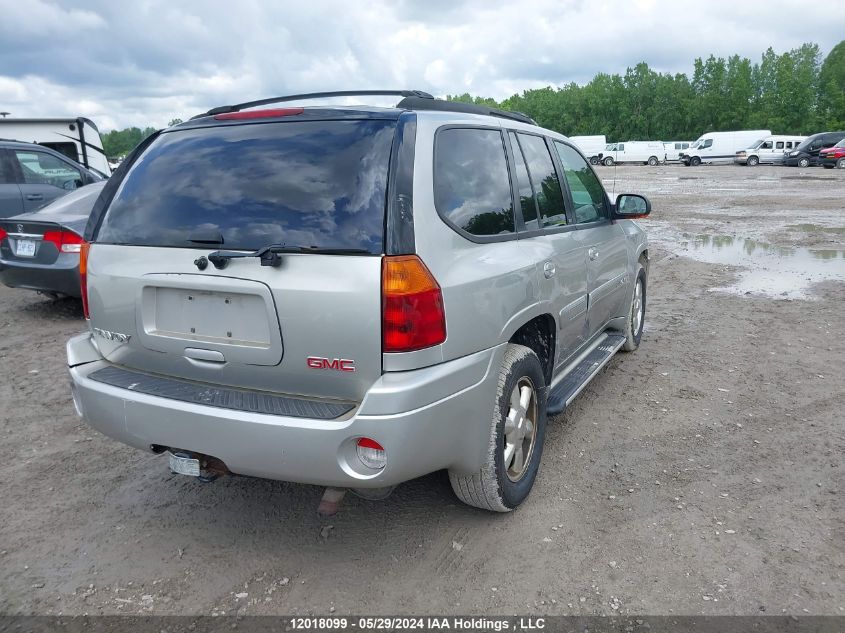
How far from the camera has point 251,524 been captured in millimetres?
3365

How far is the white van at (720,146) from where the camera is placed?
4978 centimetres

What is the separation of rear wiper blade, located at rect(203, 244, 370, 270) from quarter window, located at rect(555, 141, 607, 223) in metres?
2.15

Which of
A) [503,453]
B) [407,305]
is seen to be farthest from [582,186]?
[407,305]

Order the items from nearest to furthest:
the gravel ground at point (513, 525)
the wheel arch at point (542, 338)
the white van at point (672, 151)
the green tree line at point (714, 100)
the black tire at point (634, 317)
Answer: the gravel ground at point (513, 525) < the wheel arch at point (542, 338) < the black tire at point (634, 317) < the white van at point (672, 151) < the green tree line at point (714, 100)

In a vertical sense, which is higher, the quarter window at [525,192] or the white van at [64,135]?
the white van at [64,135]

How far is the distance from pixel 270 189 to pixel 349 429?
41.0 inches

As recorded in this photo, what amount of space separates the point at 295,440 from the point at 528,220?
5.80ft

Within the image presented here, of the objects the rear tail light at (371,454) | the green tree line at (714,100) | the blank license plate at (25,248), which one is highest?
the green tree line at (714,100)

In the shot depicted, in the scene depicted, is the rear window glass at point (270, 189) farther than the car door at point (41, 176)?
No

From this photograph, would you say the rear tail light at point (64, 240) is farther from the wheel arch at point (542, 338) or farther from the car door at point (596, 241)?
the wheel arch at point (542, 338)

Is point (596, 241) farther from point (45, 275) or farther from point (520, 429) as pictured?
point (45, 275)

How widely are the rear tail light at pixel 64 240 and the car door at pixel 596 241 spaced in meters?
5.27

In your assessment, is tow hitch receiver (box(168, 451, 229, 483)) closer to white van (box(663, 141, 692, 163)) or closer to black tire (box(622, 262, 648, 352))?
black tire (box(622, 262, 648, 352))

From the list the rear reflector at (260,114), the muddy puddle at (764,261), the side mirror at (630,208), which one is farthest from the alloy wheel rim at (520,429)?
the muddy puddle at (764,261)
